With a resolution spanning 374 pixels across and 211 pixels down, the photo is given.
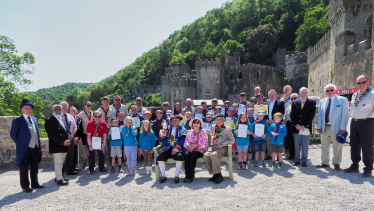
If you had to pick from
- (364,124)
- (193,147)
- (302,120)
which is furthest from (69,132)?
(364,124)

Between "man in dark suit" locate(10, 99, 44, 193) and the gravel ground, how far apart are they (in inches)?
13.6

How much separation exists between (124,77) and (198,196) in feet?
345

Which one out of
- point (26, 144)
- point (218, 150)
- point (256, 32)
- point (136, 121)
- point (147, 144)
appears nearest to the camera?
point (26, 144)

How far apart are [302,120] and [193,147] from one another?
337 centimetres

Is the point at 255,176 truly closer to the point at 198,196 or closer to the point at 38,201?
the point at 198,196

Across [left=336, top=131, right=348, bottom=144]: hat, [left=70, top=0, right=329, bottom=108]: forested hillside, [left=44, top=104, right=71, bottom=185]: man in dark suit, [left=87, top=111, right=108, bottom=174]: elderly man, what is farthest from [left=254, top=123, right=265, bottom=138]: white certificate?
[left=70, top=0, right=329, bottom=108]: forested hillside

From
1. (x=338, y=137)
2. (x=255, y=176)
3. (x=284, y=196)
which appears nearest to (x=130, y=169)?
(x=255, y=176)

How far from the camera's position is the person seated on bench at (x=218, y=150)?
18.1 ft

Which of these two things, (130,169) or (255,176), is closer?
(255,176)

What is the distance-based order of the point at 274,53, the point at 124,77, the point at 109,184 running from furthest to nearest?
the point at 124,77, the point at 274,53, the point at 109,184

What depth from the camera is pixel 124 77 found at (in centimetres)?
10431

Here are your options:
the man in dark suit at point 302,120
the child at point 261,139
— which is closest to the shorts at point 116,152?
the child at point 261,139

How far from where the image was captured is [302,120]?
651 cm

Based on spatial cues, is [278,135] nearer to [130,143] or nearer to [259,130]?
[259,130]
